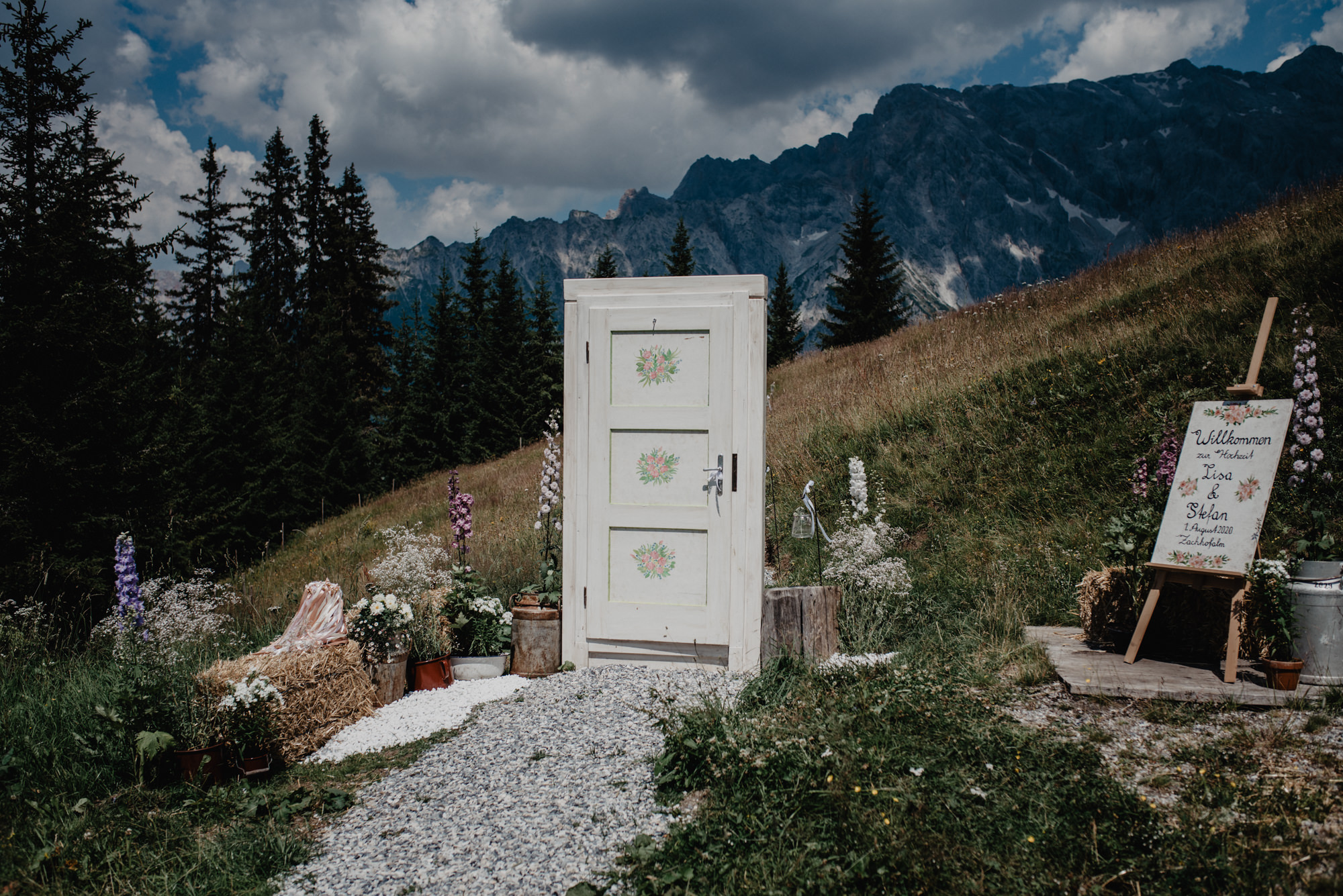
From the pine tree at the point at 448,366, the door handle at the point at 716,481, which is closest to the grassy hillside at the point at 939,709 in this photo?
the door handle at the point at 716,481

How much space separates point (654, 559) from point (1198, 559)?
3522 millimetres

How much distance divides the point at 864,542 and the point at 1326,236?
6966 millimetres

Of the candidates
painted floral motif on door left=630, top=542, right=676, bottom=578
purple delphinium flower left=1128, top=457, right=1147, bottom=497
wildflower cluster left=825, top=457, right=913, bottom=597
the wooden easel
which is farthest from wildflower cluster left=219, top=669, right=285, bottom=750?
purple delphinium flower left=1128, top=457, right=1147, bottom=497

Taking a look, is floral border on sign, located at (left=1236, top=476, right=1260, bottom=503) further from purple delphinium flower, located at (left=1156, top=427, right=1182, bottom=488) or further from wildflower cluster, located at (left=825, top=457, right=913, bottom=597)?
wildflower cluster, located at (left=825, top=457, right=913, bottom=597)

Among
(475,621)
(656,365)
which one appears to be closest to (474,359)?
(475,621)

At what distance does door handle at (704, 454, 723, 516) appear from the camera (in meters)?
5.15

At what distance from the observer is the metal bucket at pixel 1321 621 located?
13.2 ft

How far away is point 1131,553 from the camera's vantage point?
5.14 m

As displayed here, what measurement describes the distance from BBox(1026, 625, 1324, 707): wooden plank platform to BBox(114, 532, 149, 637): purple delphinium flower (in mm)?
7339

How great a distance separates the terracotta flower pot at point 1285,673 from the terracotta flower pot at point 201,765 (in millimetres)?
5904

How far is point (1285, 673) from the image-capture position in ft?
13.0

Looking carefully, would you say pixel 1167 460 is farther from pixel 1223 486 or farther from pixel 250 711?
pixel 250 711

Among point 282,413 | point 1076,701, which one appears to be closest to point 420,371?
point 282,413

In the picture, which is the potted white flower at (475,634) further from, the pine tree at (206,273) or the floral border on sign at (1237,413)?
the pine tree at (206,273)
